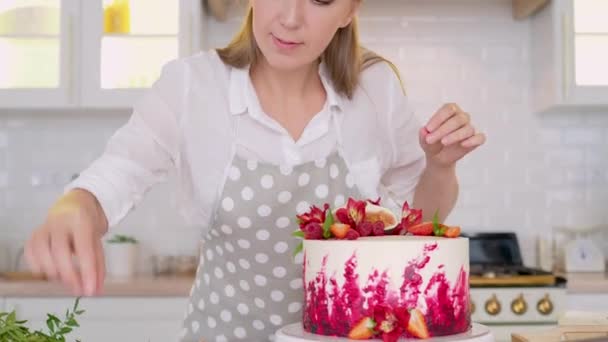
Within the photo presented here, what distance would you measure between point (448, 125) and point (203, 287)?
27.0 inches

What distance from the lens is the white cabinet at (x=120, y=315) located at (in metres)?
3.09

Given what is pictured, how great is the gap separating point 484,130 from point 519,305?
3.10ft

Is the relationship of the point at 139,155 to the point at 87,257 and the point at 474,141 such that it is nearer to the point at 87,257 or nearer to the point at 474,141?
the point at 87,257

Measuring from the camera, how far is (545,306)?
3.05 metres

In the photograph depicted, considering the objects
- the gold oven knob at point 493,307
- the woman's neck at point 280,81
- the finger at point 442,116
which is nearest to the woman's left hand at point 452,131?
the finger at point 442,116

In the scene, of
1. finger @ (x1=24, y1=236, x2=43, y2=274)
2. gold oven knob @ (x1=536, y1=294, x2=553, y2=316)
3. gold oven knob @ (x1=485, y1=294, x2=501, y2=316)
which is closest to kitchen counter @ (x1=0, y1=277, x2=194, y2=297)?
gold oven knob @ (x1=485, y1=294, x2=501, y2=316)

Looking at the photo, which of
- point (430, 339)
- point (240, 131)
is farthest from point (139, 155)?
point (430, 339)

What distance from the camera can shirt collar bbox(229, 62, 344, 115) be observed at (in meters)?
1.65

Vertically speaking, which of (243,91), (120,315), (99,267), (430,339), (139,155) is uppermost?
(243,91)

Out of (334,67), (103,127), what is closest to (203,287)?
(334,67)

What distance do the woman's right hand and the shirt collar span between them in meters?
0.59

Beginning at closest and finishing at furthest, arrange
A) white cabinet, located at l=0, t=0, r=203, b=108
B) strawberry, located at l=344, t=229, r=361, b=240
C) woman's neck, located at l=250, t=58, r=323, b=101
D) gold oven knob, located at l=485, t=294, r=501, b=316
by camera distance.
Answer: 1. strawberry, located at l=344, t=229, r=361, b=240
2. woman's neck, located at l=250, t=58, r=323, b=101
3. gold oven knob, located at l=485, t=294, r=501, b=316
4. white cabinet, located at l=0, t=0, r=203, b=108

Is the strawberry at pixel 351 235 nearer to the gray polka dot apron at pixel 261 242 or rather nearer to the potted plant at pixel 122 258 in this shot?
the gray polka dot apron at pixel 261 242

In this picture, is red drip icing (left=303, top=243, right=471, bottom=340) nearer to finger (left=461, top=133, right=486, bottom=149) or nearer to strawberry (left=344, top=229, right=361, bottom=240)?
strawberry (left=344, top=229, right=361, bottom=240)
